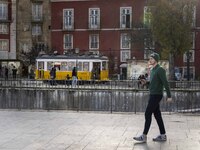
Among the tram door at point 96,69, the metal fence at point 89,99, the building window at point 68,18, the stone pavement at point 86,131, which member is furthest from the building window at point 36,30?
the stone pavement at point 86,131

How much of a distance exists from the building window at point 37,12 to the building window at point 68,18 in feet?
20.0

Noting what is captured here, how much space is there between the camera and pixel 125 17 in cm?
6241

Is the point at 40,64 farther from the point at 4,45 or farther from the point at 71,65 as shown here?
the point at 4,45

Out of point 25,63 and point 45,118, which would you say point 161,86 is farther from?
point 25,63

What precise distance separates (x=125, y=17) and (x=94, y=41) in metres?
5.50

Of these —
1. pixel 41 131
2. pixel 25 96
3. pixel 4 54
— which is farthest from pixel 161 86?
pixel 4 54

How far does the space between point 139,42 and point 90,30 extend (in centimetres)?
818

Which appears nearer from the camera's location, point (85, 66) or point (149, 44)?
point (85, 66)

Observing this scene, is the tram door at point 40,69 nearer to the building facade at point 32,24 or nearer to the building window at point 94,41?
the building window at point 94,41

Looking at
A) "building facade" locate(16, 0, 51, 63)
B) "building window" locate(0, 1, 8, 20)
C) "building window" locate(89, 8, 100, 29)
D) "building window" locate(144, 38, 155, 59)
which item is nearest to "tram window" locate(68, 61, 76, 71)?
"building window" locate(144, 38, 155, 59)

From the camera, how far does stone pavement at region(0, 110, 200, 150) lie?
373 inches

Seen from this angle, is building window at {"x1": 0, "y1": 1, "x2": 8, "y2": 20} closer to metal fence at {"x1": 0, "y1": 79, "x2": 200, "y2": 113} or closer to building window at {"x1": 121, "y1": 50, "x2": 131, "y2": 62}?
building window at {"x1": 121, "y1": 50, "x2": 131, "y2": 62}

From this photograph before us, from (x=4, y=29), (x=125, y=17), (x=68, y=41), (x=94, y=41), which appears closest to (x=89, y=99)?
(x=125, y=17)

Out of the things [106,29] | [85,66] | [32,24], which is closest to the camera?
[85,66]
